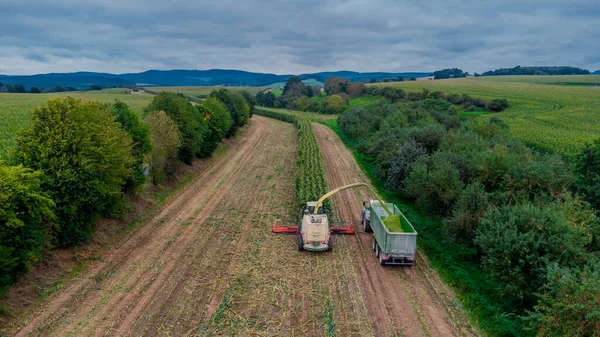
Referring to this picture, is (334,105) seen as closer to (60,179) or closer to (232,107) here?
(232,107)

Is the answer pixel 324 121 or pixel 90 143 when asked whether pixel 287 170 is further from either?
pixel 324 121

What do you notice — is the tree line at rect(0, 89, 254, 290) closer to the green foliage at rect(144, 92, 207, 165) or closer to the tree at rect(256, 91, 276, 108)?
the green foliage at rect(144, 92, 207, 165)

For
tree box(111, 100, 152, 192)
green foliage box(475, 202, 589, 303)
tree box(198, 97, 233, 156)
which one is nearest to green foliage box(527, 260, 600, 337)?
green foliage box(475, 202, 589, 303)

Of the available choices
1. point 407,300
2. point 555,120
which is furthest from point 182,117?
point 555,120

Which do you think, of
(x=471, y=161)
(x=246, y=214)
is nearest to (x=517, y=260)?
(x=471, y=161)

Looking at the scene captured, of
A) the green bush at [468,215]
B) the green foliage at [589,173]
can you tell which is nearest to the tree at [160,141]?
the green bush at [468,215]

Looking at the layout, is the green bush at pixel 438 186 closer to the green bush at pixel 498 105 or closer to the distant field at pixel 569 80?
the green bush at pixel 498 105
